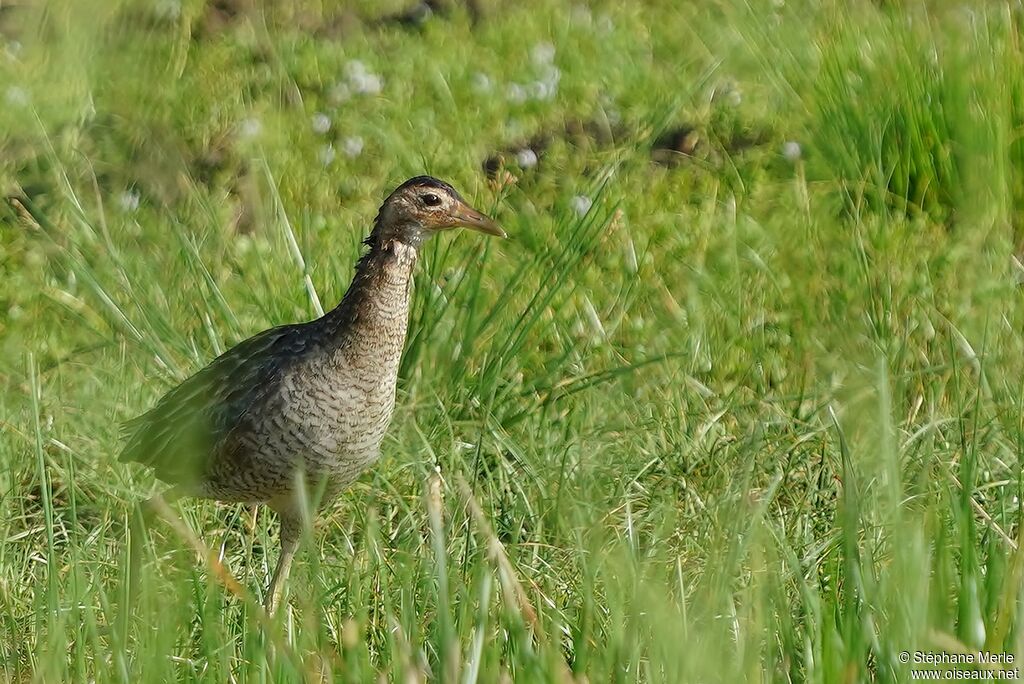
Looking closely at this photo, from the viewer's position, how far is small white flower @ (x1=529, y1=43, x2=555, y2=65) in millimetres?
7367

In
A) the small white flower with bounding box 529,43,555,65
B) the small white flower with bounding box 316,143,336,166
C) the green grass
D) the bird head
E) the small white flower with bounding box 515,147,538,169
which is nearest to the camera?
the green grass

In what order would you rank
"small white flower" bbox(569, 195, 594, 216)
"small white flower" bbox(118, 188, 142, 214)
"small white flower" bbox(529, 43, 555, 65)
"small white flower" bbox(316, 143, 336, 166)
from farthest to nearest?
"small white flower" bbox(529, 43, 555, 65) → "small white flower" bbox(316, 143, 336, 166) → "small white flower" bbox(118, 188, 142, 214) → "small white flower" bbox(569, 195, 594, 216)

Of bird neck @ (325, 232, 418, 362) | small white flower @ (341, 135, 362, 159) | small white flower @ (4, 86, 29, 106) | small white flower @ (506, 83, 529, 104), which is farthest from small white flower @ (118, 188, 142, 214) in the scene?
Answer: bird neck @ (325, 232, 418, 362)

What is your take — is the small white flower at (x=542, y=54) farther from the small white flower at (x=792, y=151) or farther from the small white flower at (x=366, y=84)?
the small white flower at (x=792, y=151)

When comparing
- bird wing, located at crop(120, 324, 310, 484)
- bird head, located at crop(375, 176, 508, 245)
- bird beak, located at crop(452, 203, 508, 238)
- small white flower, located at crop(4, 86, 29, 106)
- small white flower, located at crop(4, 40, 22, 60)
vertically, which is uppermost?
small white flower, located at crop(4, 40, 22, 60)

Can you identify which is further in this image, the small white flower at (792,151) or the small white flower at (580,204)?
the small white flower at (792,151)

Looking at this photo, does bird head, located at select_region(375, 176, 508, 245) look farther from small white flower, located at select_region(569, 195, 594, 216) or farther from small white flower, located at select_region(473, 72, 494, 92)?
small white flower, located at select_region(473, 72, 494, 92)

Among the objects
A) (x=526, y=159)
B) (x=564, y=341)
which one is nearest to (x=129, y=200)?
(x=526, y=159)

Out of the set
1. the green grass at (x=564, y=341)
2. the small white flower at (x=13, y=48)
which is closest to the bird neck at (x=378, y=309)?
the green grass at (x=564, y=341)

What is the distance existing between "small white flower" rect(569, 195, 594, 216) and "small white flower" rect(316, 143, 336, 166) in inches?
45.1

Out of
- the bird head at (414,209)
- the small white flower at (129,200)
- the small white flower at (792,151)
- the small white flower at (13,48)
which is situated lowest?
the small white flower at (792,151)

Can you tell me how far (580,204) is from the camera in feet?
19.3

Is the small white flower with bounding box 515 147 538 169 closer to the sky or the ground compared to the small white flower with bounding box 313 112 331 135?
closer to the ground

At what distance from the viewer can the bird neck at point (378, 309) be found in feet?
13.2
